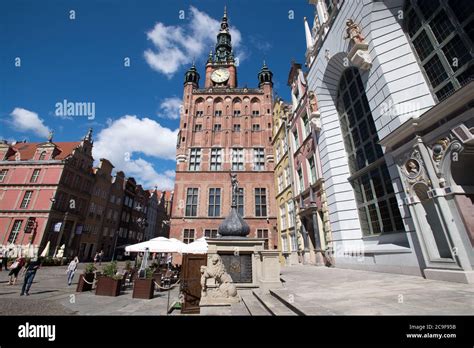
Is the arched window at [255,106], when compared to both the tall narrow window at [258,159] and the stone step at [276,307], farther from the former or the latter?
the stone step at [276,307]

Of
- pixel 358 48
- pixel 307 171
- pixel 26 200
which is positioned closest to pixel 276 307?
pixel 358 48

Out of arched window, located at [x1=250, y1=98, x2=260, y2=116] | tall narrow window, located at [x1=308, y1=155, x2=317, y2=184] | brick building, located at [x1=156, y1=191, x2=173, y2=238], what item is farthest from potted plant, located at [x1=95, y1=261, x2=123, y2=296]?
brick building, located at [x1=156, y1=191, x2=173, y2=238]

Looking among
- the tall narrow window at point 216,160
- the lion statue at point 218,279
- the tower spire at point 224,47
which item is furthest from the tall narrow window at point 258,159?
the lion statue at point 218,279

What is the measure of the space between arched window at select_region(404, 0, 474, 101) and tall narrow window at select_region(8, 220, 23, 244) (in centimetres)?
4206

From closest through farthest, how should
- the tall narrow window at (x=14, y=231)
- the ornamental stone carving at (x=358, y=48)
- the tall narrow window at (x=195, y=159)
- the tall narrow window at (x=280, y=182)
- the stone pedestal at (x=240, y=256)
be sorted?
the stone pedestal at (x=240, y=256), the ornamental stone carving at (x=358, y=48), the tall narrow window at (x=280, y=182), the tall narrow window at (x=14, y=231), the tall narrow window at (x=195, y=159)

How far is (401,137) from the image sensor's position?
7.48m

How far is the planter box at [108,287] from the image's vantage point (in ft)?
27.6

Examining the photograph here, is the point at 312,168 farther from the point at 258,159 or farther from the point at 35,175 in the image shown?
the point at 35,175

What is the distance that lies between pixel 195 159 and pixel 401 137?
23357 mm

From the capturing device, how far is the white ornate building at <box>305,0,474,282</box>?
6.07 metres

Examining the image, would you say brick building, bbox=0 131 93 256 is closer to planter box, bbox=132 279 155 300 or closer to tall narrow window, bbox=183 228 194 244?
tall narrow window, bbox=183 228 194 244

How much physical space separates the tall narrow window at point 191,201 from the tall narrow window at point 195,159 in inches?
114
